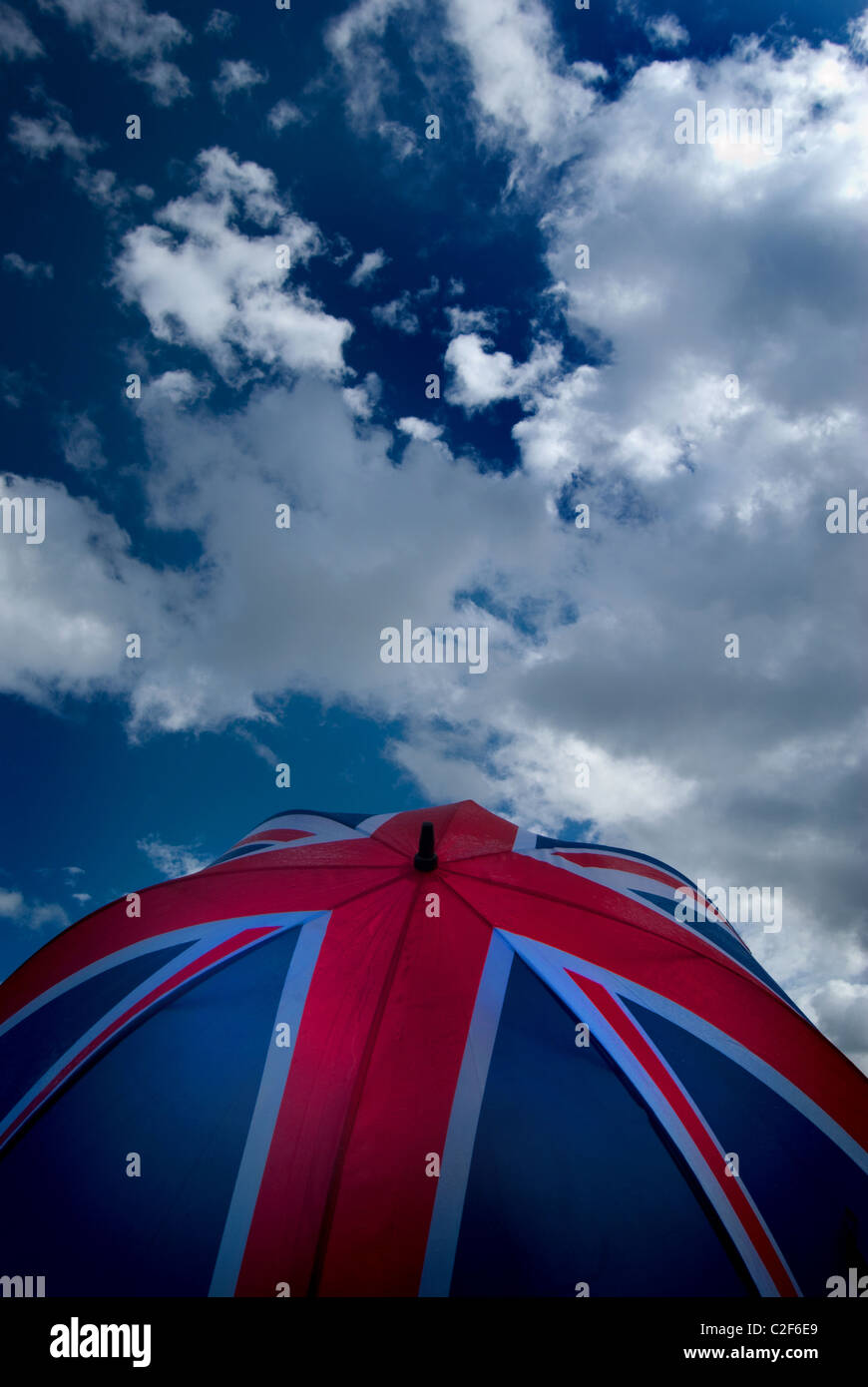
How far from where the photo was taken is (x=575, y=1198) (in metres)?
2.97

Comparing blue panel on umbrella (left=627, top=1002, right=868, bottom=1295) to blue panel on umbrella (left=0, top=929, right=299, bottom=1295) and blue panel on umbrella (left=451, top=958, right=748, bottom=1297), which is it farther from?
blue panel on umbrella (left=0, top=929, right=299, bottom=1295)

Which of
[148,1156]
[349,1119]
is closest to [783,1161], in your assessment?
[349,1119]

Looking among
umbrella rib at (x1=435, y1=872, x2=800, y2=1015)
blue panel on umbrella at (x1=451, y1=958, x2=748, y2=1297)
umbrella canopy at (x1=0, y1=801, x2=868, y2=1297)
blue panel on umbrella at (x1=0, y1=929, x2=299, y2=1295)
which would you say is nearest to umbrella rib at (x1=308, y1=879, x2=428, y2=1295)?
umbrella canopy at (x1=0, y1=801, x2=868, y2=1297)

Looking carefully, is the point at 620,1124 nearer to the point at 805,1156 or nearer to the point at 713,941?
the point at 805,1156

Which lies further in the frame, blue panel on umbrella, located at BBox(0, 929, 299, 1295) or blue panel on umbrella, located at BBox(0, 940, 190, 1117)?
blue panel on umbrella, located at BBox(0, 940, 190, 1117)

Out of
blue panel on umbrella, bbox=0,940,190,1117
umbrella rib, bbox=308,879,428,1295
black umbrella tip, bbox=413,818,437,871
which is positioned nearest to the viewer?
umbrella rib, bbox=308,879,428,1295

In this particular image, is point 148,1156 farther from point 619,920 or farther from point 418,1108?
point 619,920

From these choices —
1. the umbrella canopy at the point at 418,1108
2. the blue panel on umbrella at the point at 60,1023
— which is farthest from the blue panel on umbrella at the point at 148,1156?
the blue panel on umbrella at the point at 60,1023

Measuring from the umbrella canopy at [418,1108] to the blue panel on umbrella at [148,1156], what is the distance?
0.04 feet

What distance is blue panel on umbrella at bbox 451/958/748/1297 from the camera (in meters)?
2.85

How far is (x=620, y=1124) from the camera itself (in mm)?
3182

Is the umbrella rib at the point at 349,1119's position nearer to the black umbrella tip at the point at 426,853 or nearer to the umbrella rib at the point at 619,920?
the black umbrella tip at the point at 426,853

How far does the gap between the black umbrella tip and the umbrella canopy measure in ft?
0.05
